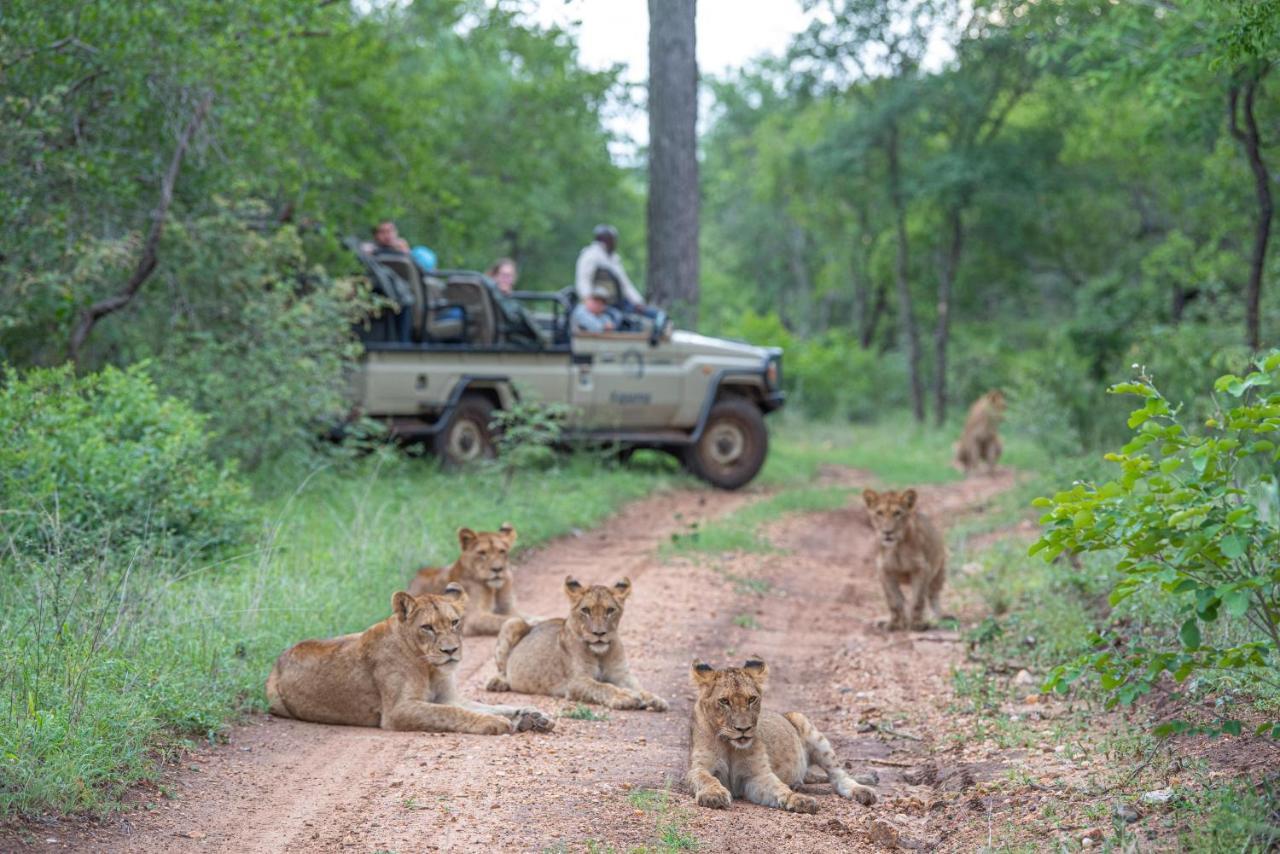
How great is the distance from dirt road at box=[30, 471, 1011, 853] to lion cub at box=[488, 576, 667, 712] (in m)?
0.14

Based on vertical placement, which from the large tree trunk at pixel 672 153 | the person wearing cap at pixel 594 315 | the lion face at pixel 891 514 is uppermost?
the large tree trunk at pixel 672 153

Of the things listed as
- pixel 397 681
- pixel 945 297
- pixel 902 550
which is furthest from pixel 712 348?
pixel 945 297

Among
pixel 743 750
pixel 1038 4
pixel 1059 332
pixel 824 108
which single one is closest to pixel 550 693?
pixel 743 750

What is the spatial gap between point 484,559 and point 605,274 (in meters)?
8.20

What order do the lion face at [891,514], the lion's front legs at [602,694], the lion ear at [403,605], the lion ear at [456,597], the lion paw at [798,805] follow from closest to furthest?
the lion paw at [798,805]
the lion ear at [403,605]
the lion ear at [456,597]
the lion's front legs at [602,694]
the lion face at [891,514]

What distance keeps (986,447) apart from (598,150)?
10199mm

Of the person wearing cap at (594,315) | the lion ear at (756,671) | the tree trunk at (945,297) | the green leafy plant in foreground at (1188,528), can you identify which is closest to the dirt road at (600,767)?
the lion ear at (756,671)

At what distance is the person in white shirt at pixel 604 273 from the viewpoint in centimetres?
1644

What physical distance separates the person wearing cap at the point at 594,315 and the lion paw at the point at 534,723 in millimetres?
9236

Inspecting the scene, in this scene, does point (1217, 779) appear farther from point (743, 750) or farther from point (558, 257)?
point (558, 257)

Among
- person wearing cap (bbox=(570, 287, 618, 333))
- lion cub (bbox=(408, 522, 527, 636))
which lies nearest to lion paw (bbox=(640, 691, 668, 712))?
lion cub (bbox=(408, 522, 527, 636))

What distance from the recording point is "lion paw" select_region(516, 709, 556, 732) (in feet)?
22.2

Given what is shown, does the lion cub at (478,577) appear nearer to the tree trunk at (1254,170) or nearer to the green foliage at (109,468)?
the green foliage at (109,468)

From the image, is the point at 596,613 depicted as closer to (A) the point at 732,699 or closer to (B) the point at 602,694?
(B) the point at 602,694
